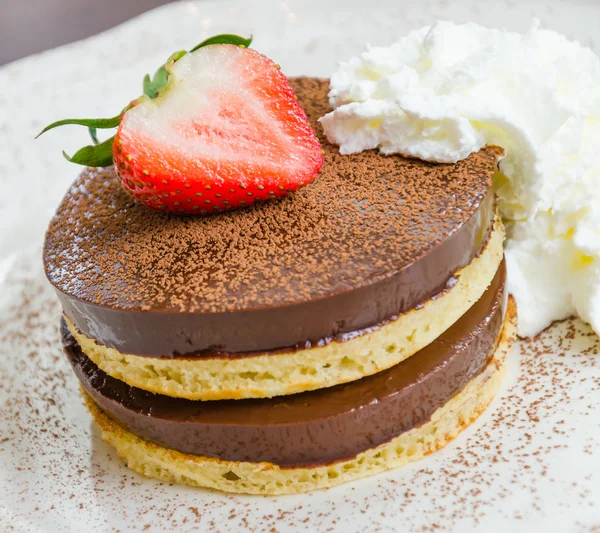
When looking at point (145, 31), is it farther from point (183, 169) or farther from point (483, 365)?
point (483, 365)

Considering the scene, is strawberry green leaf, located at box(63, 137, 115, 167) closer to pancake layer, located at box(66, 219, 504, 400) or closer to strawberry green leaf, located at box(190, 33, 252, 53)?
strawberry green leaf, located at box(190, 33, 252, 53)

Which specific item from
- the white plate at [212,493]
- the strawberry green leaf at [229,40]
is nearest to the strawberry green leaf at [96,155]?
the strawberry green leaf at [229,40]

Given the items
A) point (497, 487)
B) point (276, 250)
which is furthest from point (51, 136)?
point (497, 487)

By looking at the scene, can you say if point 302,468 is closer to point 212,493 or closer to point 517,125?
point 212,493

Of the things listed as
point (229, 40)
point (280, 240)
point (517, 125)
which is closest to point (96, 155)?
point (229, 40)

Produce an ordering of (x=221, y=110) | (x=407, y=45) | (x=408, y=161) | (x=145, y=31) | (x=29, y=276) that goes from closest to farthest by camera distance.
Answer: (x=221, y=110)
(x=408, y=161)
(x=407, y=45)
(x=29, y=276)
(x=145, y=31)

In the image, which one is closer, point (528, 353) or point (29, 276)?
point (528, 353)
